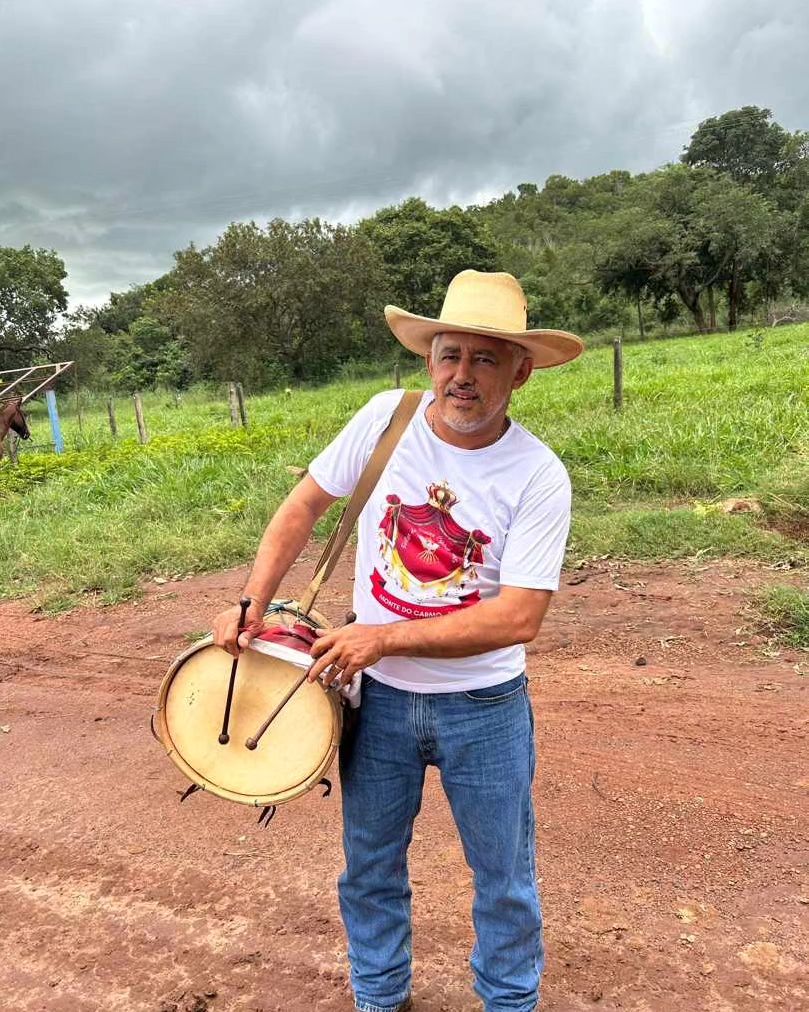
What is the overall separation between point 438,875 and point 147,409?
2353 cm

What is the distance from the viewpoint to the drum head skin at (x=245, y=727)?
69.9 inches

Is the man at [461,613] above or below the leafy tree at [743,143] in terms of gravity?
below

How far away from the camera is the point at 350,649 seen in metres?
1.58

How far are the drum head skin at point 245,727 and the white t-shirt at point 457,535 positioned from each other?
205 mm

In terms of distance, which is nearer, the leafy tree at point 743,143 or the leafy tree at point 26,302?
the leafy tree at point 26,302

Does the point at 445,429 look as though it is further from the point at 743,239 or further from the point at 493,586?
the point at 743,239

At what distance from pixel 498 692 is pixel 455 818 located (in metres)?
0.33

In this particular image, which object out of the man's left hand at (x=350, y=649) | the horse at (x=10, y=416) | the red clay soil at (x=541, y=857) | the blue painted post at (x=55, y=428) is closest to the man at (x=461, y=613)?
the man's left hand at (x=350, y=649)

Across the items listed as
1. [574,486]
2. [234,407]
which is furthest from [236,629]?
[234,407]

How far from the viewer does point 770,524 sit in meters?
5.23

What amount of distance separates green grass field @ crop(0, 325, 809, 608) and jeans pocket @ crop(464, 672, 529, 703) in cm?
357

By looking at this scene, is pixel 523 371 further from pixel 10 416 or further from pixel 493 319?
pixel 10 416

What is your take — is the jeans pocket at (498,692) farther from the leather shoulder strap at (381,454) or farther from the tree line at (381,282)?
the tree line at (381,282)

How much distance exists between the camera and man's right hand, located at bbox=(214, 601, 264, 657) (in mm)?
1781
